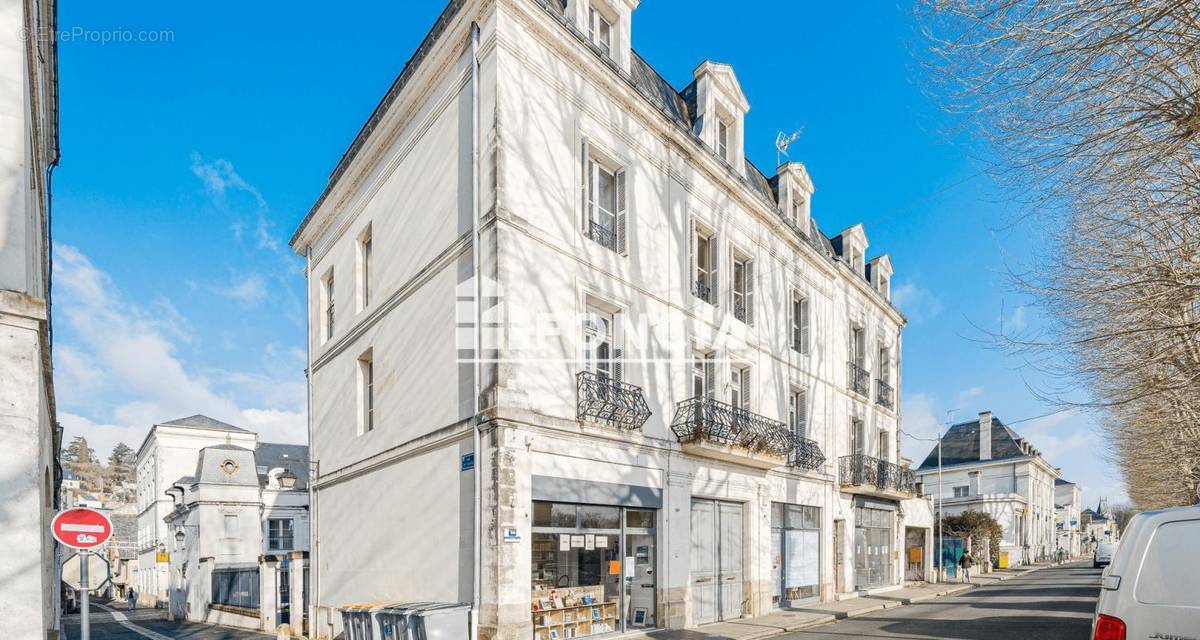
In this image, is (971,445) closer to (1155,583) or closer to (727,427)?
(727,427)

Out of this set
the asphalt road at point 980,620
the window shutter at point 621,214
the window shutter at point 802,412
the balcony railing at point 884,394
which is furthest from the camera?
the balcony railing at point 884,394

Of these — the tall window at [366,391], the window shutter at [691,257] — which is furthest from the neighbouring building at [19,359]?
the window shutter at [691,257]

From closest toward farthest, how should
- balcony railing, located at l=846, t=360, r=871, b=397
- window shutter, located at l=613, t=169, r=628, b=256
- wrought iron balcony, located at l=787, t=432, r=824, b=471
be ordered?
window shutter, located at l=613, t=169, r=628, b=256, wrought iron balcony, located at l=787, t=432, r=824, b=471, balcony railing, located at l=846, t=360, r=871, b=397

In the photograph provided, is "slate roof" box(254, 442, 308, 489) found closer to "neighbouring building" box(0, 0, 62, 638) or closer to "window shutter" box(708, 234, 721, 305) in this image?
"window shutter" box(708, 234, 721, 305)

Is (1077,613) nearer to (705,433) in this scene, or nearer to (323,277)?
(705,433)

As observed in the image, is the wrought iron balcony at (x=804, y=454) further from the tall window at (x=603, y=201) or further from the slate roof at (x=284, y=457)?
the slate roof at (x=284, y=457)

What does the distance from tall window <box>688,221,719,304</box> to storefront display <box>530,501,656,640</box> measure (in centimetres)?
521

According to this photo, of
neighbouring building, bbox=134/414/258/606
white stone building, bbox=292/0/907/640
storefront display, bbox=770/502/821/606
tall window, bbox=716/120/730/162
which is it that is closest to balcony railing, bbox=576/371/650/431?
white stone building, bbox=292/0/907/640

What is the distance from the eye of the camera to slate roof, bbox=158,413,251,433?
49.0 m

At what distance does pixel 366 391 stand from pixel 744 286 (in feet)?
30.8

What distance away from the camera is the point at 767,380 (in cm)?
1914

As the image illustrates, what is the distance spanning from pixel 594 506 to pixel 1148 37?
999 centimetres

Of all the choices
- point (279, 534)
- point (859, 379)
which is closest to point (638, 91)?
point (859, 379)

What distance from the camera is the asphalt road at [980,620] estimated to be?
13938 millimetres
